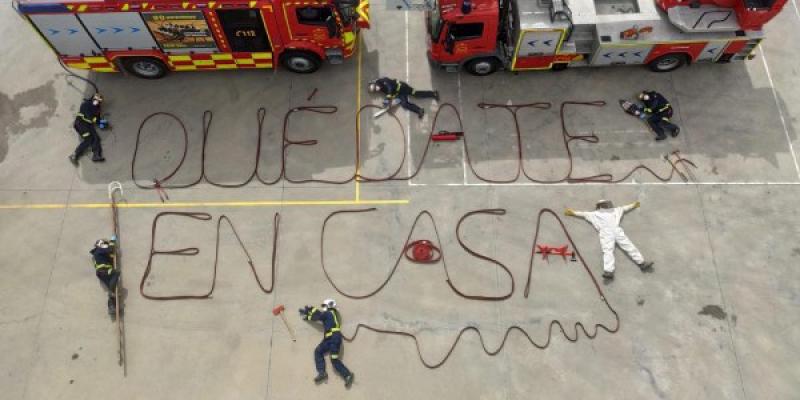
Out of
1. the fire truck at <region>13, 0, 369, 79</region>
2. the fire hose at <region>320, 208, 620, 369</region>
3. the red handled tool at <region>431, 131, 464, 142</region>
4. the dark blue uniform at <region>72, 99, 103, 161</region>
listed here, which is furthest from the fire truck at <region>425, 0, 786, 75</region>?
the dark blue uniform at <region>72, 99, 103, 161</region>

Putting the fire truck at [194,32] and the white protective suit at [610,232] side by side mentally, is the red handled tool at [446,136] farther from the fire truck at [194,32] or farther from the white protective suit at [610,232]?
the white protective suit at [610,232]

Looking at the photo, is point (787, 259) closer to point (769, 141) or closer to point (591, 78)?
point (769, 141)

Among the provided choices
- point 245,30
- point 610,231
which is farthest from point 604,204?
point 245,30

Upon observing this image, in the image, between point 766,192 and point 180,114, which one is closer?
point 766,192

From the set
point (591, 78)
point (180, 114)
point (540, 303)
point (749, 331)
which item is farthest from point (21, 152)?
point (749, 331)

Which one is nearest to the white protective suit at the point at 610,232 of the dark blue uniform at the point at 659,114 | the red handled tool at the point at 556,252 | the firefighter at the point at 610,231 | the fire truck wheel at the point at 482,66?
the firefighter at the point at 610,231

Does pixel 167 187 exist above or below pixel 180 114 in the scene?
below

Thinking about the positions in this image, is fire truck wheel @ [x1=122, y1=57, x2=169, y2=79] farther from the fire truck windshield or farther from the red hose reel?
the red hose reel
